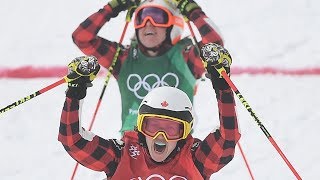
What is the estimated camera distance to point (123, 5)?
4.40 meters

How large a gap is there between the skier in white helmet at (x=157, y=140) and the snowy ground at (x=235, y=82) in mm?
1584

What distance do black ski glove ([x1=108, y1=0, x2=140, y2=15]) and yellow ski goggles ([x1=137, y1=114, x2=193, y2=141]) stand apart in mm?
1459

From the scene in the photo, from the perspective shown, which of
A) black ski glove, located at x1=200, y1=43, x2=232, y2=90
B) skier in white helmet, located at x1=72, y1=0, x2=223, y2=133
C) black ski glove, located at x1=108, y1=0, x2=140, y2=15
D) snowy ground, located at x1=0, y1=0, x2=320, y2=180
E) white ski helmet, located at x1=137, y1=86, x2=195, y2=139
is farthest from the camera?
snowy ground, located at x1=0, y1=0, x2=320, y2=180

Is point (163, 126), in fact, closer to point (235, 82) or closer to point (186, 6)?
point (186, 6)

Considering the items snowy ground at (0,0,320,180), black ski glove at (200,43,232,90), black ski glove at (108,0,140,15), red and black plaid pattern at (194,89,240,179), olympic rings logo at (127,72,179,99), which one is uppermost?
black ski glove at (200,43,232,90)

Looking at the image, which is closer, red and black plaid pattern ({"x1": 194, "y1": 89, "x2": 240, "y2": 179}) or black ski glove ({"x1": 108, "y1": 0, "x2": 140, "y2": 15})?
red and black plaid pattern ({"x1": 194, "y1": 89, "x2": 240, "y2": 179})

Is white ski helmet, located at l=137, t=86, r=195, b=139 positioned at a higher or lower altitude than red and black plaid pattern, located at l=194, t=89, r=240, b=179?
higher

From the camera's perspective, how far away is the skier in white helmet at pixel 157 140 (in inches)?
118

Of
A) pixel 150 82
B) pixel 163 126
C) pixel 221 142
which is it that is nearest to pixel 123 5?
pixel 150 82

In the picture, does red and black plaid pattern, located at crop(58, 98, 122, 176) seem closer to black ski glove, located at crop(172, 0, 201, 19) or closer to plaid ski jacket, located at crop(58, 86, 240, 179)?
plaid ski jacket, located at crop(58, 86, 240, 179)

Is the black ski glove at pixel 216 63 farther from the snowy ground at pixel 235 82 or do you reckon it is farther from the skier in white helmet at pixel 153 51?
the snowy ground at pixel 235 82

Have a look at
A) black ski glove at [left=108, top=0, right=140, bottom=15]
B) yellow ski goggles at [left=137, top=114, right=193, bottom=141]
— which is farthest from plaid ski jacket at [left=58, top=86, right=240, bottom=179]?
black ski glove at [left=108, top=0, right=140, bottom=15]

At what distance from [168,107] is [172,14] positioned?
1.32 meters

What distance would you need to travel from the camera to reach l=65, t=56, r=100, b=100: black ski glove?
9.91 feet
